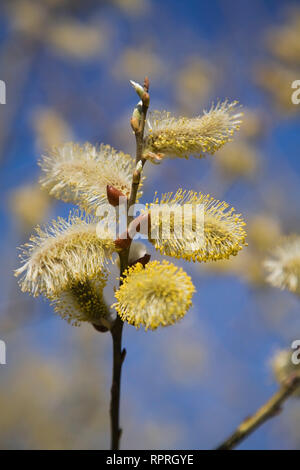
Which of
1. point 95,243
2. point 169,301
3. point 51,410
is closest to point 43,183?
point 95,243

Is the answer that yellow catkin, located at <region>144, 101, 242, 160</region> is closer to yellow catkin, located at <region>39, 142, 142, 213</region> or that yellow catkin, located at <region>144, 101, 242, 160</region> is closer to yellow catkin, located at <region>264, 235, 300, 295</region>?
yellow catkin, located at <region>39, 142, 142, 213</region>

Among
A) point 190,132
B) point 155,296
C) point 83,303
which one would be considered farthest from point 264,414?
point 190,132

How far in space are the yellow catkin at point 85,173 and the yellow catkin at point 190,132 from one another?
0.11 metres

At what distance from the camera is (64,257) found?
785mm

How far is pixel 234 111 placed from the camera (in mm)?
840

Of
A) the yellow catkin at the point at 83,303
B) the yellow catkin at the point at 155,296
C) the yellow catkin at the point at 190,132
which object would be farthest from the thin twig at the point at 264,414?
the yellow catkin at the point at 190,132

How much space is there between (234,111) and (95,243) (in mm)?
373

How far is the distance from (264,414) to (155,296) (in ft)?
0.80

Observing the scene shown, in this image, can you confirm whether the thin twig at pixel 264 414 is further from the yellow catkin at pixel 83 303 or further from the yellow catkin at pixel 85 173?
the yellow catkin at pixel 85 173

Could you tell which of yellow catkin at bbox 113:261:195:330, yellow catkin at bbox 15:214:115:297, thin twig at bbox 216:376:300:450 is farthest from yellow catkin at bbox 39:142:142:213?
thin twig at bbox 216:376:300:450

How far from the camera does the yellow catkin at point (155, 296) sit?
2.22 feet

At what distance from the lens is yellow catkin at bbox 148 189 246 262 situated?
0.78 meters

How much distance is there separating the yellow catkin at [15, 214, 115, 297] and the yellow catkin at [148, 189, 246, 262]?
0.10 metres
